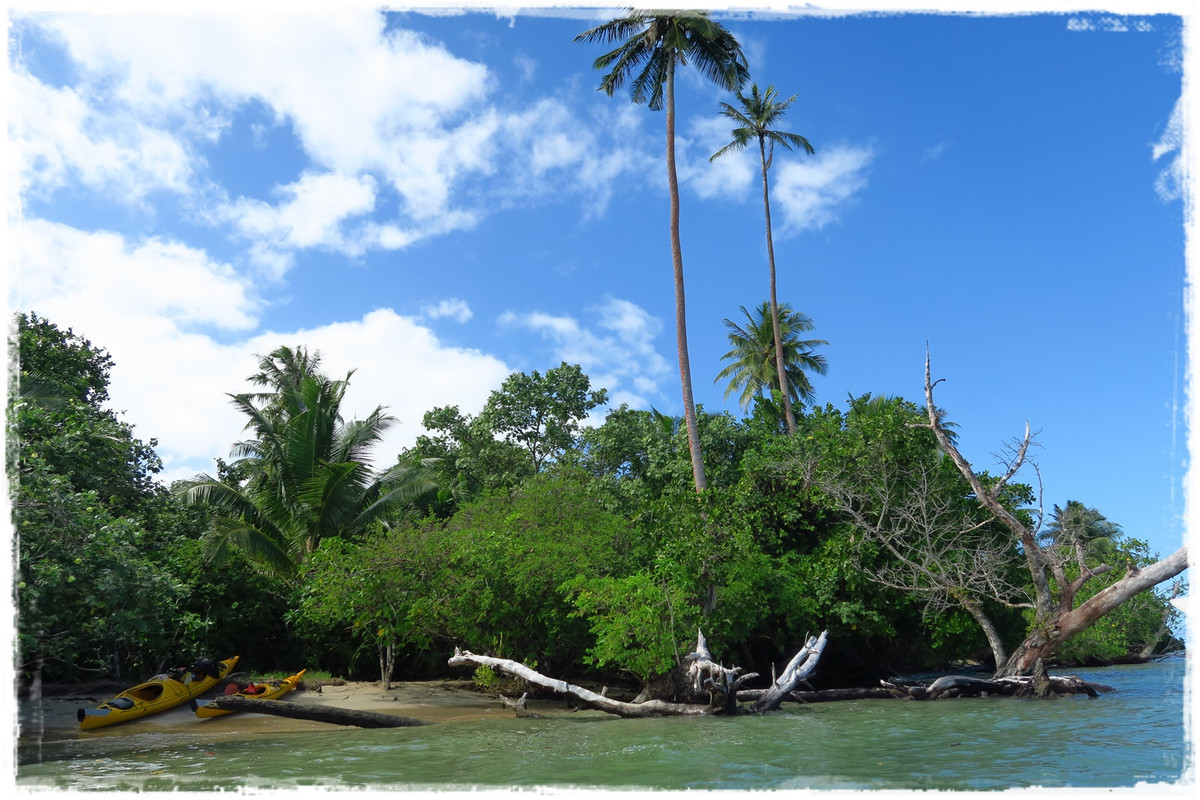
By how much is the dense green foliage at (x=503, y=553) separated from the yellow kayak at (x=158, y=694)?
2.68ft

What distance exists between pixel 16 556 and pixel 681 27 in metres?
16.6

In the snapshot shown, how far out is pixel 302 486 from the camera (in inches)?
793

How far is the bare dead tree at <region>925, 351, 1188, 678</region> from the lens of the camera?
12.9 m

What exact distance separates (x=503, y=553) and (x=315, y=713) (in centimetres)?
451

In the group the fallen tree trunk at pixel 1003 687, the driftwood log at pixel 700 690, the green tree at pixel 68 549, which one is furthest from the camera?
the fallen tree trunk at pixel 1003 687

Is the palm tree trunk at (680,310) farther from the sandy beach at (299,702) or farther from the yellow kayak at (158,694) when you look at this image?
the yellow kayak at (158,694)

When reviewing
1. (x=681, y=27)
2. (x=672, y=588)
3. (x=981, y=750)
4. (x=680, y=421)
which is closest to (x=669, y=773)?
(x=981, y=750)

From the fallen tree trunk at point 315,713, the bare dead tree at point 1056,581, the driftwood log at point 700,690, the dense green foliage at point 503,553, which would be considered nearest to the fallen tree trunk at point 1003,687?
the bare dead tree at point 1056,581

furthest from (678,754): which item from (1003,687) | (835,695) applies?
(1003,687)

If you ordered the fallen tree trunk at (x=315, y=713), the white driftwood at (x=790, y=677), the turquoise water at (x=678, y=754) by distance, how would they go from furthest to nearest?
the white driftwood at (x=790, y=677) < the fallen tree trunk at (x=315, y=713) < the turquoise water at (x=678, y=754)

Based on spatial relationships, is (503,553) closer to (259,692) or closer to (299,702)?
(299,702)

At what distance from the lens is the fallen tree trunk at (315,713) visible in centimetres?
1102

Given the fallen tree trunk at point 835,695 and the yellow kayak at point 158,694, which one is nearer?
the yellow kayak at point 158,694

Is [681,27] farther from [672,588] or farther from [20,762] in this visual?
[20,762]
